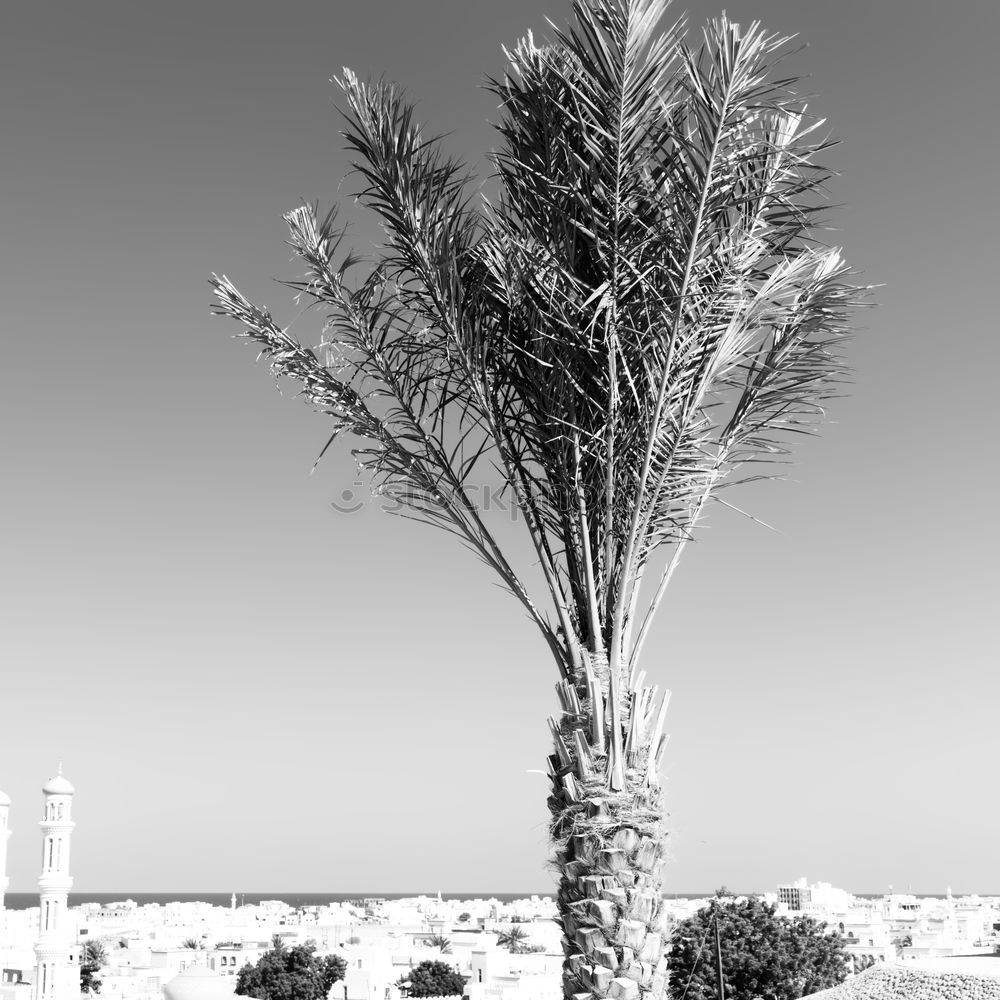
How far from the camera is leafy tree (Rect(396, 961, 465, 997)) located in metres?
49.2

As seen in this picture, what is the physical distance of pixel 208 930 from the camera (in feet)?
271

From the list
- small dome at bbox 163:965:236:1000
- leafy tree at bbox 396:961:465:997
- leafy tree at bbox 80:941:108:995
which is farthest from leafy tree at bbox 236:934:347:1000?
small dome at bbox 163:965:236:1000

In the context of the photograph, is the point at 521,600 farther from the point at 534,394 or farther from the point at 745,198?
the point at 745,198

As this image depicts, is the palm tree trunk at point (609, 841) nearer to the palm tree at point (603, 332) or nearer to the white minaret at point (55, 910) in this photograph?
the palm tree at point (603, 332)

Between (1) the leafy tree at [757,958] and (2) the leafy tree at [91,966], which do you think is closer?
(1) the leafy tree at [757,958]

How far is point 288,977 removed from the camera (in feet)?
157

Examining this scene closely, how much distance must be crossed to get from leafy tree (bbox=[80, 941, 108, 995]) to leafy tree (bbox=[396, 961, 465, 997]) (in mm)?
13765

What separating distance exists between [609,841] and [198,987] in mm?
8467

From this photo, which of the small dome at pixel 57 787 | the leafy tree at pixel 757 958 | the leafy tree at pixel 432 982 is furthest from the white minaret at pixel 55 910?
the leafy tree at pixel 757 958

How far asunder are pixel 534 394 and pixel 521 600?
1008 mm

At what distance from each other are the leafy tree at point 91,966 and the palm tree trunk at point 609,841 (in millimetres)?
47891

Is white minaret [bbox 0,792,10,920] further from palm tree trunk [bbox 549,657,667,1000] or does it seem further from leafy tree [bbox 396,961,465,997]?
palm tree trunk [bbox 549,657,667,1000]

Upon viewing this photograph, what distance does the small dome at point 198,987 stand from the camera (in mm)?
11312

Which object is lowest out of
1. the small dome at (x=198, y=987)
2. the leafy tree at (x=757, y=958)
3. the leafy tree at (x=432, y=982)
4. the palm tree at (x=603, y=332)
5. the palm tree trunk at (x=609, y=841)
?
the leafy tree at (x=432, y=982)
